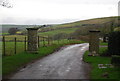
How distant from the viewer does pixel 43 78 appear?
11406 mm

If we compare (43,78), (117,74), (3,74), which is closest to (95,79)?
(117,74)

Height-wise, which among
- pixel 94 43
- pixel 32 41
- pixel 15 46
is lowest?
pixel 15 46

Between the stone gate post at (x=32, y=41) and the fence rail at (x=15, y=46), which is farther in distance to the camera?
the stone gate post at (x=32, y=41)

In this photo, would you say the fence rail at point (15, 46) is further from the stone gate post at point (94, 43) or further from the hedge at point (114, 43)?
the hedge at point (114, 43)

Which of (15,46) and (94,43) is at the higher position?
(94,43)

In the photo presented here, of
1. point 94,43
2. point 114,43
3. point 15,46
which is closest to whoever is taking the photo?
point 114,43

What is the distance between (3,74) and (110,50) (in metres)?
12.2

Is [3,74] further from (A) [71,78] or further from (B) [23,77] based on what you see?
(A) [71,78]

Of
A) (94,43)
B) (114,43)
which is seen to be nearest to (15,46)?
(94,43)

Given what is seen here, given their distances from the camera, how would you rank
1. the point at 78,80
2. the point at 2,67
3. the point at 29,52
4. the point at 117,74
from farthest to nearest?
the point at 29,52, the point at 2,67, the point at 117,74, the point at 78,80

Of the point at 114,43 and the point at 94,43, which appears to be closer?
the point at 114,43

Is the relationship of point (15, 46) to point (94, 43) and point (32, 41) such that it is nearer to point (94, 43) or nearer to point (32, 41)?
point (32, 41)

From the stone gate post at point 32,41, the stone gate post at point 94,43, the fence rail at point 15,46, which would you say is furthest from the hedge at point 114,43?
the fence rail at point 15,46

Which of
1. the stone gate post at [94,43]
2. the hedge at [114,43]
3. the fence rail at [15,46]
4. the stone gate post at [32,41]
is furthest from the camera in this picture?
the stone gate post at [32,41]
